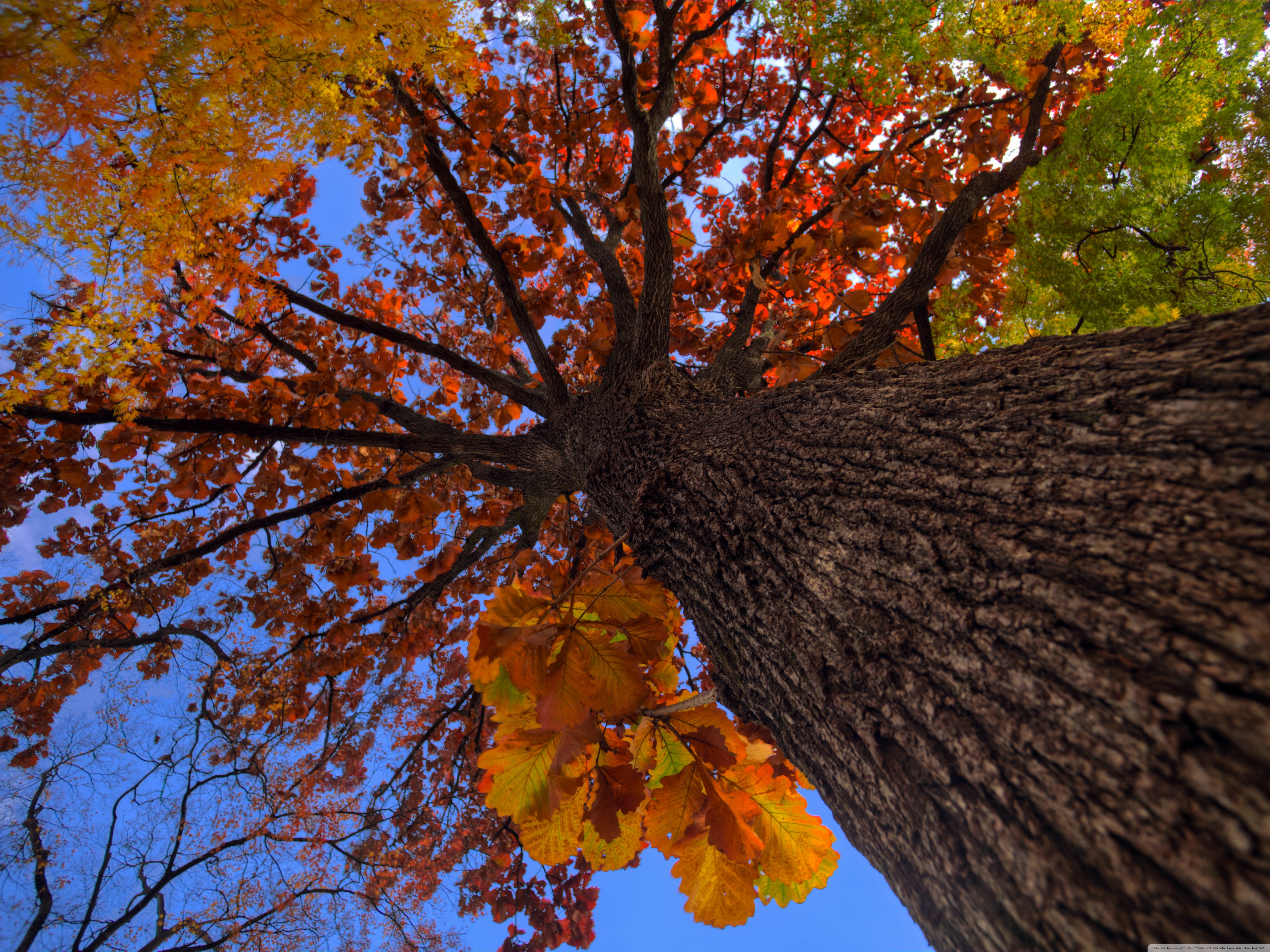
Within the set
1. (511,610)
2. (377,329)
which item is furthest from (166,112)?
(511,610)

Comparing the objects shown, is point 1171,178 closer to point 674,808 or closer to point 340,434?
point 674,808

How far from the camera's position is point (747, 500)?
1.23 meters

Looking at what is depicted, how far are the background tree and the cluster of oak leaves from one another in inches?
0.5

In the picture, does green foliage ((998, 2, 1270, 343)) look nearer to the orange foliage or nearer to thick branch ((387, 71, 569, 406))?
the orange foliage

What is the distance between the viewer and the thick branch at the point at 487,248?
2.47m

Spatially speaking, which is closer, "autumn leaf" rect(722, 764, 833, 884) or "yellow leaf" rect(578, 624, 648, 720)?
"yellow leaf" rect(578, 624, 648, 720)

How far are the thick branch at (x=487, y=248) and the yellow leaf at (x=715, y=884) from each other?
2208 mm

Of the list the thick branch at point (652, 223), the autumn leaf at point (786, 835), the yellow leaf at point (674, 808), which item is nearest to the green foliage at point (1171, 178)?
the thick branch at point (652, 223)

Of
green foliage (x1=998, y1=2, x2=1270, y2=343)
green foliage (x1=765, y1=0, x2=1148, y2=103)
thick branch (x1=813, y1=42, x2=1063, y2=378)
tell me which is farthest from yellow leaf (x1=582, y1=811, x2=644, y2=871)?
green foliage (x1=765, y1=0, x2=1148, y2=103)

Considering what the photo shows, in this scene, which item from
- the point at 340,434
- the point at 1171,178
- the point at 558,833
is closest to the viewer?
the point at 558,833

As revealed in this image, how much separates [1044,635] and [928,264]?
208 centimetres

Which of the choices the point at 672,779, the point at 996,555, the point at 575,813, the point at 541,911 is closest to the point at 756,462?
the point at 996,555

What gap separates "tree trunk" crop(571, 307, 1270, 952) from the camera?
0.45 m

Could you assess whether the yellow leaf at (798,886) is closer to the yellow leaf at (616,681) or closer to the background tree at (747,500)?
the background tree at (747,500)
